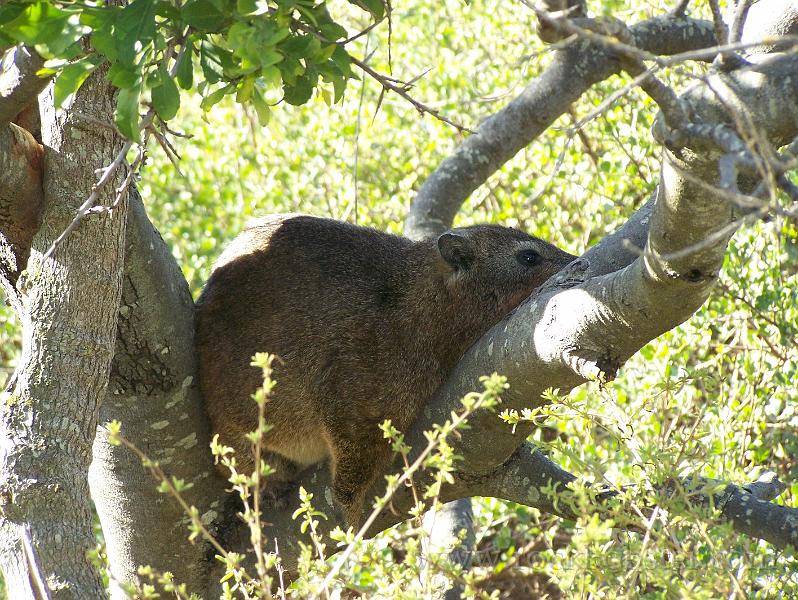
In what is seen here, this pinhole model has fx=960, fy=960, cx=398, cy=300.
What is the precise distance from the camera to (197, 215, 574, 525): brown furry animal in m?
4.16

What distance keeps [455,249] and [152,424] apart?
5.55 feet

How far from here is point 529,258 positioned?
4.81 m

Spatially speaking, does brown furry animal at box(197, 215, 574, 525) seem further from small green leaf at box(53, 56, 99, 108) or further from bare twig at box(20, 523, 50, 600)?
small green leaf at box(53, 56, 99, 108)

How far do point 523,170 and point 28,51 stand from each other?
502cm

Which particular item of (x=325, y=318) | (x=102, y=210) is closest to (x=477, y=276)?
(x=325, y=318)

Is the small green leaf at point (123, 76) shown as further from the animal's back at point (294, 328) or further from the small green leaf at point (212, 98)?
the animal's back at point (294, 328)

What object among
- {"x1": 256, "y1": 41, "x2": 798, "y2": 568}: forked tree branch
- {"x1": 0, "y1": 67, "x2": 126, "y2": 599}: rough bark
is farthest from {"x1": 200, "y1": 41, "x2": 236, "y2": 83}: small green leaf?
{"x1": 256, "y1": 41, "x2": 798, "y2": 568}: forked tree branch

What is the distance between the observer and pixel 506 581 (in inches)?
269

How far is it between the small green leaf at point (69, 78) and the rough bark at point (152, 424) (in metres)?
1.00

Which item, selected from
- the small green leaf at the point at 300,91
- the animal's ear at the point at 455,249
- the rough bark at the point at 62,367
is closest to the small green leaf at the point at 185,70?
the small green leaf at the point at 300,91

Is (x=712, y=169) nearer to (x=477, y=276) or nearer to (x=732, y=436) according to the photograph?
(x=477, y=276)

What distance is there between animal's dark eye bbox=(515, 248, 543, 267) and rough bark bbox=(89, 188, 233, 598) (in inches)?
65.5

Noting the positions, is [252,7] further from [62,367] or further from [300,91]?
→ [62,367]

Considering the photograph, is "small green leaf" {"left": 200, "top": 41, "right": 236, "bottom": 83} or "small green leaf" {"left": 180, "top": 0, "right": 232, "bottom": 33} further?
"small green leaf" {"left": 200, "top": 41, "right": 236, "bottom": 83}
